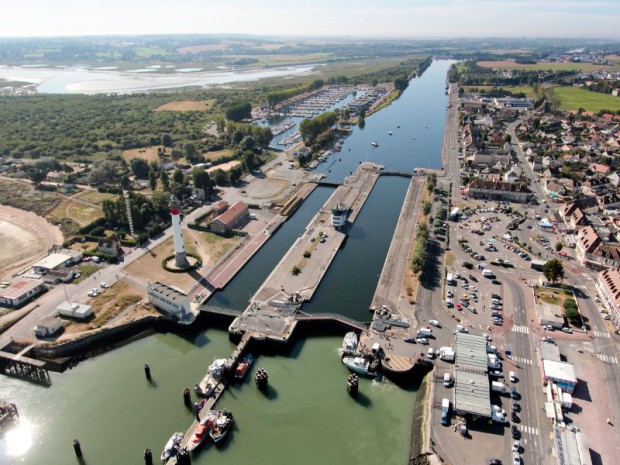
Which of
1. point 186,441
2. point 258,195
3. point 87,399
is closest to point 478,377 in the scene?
point 186,441

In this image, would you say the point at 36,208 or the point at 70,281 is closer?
the point at 70,281

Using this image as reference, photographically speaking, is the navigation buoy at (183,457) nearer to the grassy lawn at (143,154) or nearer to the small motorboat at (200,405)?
the small motorboat at (200,405)

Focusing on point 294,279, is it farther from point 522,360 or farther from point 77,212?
point 77,212

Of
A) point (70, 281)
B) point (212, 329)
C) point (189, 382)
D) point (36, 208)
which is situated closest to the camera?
point (189, 382)

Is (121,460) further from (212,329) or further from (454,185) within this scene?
(454,185)

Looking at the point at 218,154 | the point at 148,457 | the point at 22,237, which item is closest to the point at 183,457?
the point at 148,457

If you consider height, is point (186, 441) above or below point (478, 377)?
below

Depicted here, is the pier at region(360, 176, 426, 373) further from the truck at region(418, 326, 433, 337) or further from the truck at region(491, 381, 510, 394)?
the truck at region(491, 381, 510, 394)
